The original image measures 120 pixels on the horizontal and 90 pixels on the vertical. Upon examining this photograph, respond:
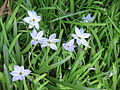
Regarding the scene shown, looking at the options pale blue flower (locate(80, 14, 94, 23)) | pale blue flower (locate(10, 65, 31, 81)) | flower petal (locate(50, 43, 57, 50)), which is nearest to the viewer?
pale blue flower (locate(10, 65, 31, 81))

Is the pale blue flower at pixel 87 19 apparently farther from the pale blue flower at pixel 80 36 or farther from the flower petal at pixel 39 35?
the flower petal at pixel 39 35

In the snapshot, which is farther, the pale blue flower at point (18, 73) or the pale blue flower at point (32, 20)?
the pale blue flower at point (32, 20)

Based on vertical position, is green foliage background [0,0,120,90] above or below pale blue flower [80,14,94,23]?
below

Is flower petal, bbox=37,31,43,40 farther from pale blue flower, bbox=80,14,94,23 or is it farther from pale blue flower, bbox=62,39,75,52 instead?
pale blue flower, bbox=80,14,94,23

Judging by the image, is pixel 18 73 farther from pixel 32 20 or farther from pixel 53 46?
pixel 32 20

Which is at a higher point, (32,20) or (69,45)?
(32,20)

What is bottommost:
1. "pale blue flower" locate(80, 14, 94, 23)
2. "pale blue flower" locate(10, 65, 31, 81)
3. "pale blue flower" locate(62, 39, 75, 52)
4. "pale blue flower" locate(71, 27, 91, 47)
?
"pale blue flower" locate(10, 65, 31, 81)

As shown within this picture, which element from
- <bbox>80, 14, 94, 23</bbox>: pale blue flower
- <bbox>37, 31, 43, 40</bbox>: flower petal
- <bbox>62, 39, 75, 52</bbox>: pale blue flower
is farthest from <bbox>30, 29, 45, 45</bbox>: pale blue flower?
<bbox>80, 14, 94, 23</bbox>: pale blue flower

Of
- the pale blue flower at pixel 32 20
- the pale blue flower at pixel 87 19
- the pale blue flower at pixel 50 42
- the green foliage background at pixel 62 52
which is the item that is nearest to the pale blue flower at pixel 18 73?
the green foliage background at pixel 62 52

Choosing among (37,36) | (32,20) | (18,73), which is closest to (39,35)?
(37,36)

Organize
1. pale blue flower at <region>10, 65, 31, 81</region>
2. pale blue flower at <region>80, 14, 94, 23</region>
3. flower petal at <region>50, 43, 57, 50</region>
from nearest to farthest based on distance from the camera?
pale blue flower at <region>10, 65, 31, 81</region>
flower petal at <region>50, 43, 57, 50</region>
pale blue flower at <region>80, 14, 94, 23</region>

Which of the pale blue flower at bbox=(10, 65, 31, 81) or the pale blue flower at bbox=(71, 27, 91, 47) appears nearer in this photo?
the pale blue flower at bbox=(10, 65, 31, 81)

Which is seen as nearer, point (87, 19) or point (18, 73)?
point (18, 73)

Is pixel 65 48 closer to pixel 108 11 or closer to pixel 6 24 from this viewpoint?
pixel 6 24
